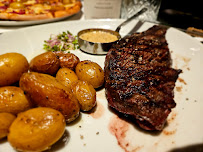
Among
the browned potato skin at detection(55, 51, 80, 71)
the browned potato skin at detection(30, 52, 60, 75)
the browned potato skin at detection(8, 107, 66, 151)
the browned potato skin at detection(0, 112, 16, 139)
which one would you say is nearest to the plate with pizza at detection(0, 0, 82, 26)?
the browned potato skin at detection(55, 51, 80, 71)

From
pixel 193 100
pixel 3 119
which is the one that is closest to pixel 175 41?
pixel 193 100

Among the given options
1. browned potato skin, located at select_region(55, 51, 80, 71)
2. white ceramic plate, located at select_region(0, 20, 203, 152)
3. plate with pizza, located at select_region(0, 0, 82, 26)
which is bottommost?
white ceramic plate, located at select_region(0, 20, 203, 152)

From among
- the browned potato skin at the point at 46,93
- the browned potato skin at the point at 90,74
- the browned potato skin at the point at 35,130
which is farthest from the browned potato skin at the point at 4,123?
the browned potato skin at the point at 90,74

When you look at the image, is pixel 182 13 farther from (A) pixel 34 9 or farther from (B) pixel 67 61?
(A) pixel 34 9

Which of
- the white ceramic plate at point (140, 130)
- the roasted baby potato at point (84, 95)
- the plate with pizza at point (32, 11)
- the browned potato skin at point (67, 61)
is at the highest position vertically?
the plate with pizza at point (32, 11)

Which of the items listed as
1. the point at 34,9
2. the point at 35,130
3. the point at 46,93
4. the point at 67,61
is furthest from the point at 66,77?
the point at 34,9

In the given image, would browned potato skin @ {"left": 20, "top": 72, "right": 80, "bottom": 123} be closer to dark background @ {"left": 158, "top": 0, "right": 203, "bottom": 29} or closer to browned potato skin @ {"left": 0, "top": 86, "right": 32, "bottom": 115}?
browned potato skin @ {"left": 0, "top": 86, "right": 32, "bottom": 115}

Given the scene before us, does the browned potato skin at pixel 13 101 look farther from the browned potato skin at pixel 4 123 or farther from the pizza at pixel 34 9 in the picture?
the pizza at pixel 34 9
